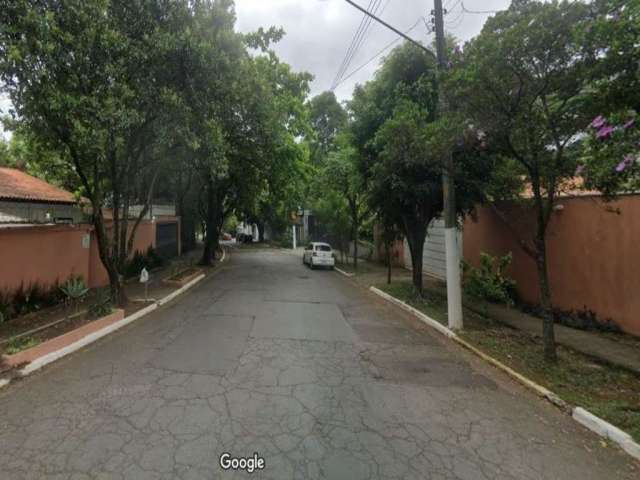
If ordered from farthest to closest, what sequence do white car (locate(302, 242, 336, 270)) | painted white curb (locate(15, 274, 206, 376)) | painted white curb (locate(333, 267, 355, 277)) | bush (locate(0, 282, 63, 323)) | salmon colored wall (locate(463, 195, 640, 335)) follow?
white car (locate(302, 242, 336, 270))
painted white curb (locate(333, 267, 355, 277))
bush (locate(0, 282, 63, 323))
salmon colored wall (locate(463, 195, 640, 335))
painted white curb (locate(15, 274, 206, 376))

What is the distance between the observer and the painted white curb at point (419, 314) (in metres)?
8.05

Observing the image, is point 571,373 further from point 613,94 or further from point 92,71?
point 92,71

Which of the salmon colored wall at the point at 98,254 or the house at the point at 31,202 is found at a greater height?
the house at the point at 31,202

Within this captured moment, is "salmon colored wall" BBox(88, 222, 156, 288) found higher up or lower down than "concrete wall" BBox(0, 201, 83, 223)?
lower down

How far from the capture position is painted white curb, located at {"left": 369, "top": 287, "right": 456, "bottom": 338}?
8.05 meters

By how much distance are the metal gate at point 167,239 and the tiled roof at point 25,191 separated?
175 inches

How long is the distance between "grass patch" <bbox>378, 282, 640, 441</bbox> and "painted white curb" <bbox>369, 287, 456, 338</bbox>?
0.23m

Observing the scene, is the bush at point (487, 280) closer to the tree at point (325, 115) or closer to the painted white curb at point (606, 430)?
the painted white curb at point (606, 430)

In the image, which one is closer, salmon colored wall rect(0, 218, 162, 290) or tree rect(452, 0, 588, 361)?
tree rect(452, 0, 588, 361)

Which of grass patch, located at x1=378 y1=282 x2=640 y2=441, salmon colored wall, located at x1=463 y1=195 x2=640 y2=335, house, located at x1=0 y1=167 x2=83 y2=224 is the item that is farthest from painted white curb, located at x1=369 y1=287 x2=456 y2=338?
house, located at x1=0 y1=167 x2=83 y2=224

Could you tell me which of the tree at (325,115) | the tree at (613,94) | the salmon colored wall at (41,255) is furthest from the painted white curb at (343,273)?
the tree at (325,115)

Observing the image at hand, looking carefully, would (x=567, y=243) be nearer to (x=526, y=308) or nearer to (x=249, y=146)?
(x=526, y=308)

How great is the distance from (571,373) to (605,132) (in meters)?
3.78

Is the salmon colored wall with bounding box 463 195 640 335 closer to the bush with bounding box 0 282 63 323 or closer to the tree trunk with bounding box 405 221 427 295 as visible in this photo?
the tree trunk with bounding box 405 221 427 295
